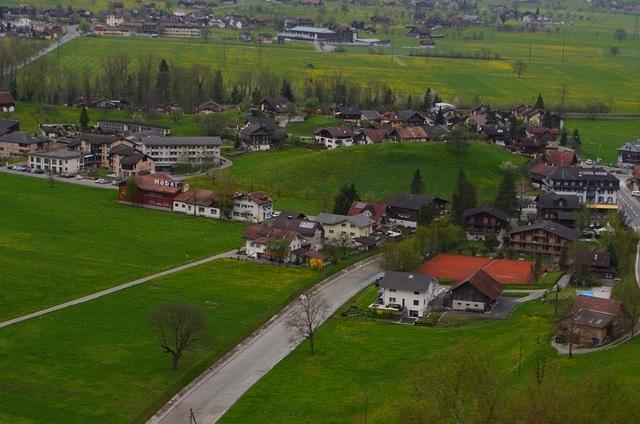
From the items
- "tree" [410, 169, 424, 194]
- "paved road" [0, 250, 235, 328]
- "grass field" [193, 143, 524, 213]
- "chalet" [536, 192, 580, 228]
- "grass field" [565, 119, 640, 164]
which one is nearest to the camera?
"paved road" [0, 250, 235, 328]

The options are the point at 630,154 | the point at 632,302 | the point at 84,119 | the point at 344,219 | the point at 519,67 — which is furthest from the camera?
the point at 519,67

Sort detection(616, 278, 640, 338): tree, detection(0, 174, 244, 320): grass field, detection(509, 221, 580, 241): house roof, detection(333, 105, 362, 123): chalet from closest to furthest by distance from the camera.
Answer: detection(616, 278, 640, 338): tree → detection(0, 174, 244, 320): grass field → detection(509, 221, 580, 241): house roof → detection(333, 105, 362, 123): chalet

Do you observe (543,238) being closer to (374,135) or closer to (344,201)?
(344,201)

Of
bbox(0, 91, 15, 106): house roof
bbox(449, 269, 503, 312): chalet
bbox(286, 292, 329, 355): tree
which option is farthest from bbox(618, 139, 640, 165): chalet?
bbox(0, 91, 15, 106): house roof

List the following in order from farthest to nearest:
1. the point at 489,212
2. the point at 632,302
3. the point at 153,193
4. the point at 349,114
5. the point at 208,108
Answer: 1. the point at 208,108
2. the point at 349,114
3. the point at 153,193
4. the point at 489,212
5. the point at 632,302

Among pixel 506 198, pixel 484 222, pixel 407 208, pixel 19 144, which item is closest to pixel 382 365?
pixel 484 222

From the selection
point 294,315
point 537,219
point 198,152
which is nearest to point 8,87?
point 198,152

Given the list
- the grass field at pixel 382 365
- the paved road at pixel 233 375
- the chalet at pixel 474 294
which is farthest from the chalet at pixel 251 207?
the grass field at pixel 382 365

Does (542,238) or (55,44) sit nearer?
(542,238)

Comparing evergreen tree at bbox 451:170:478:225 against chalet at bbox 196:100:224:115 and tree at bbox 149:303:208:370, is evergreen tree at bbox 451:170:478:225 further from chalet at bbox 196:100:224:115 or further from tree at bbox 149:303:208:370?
chalet at bbox 196:100:224:115
